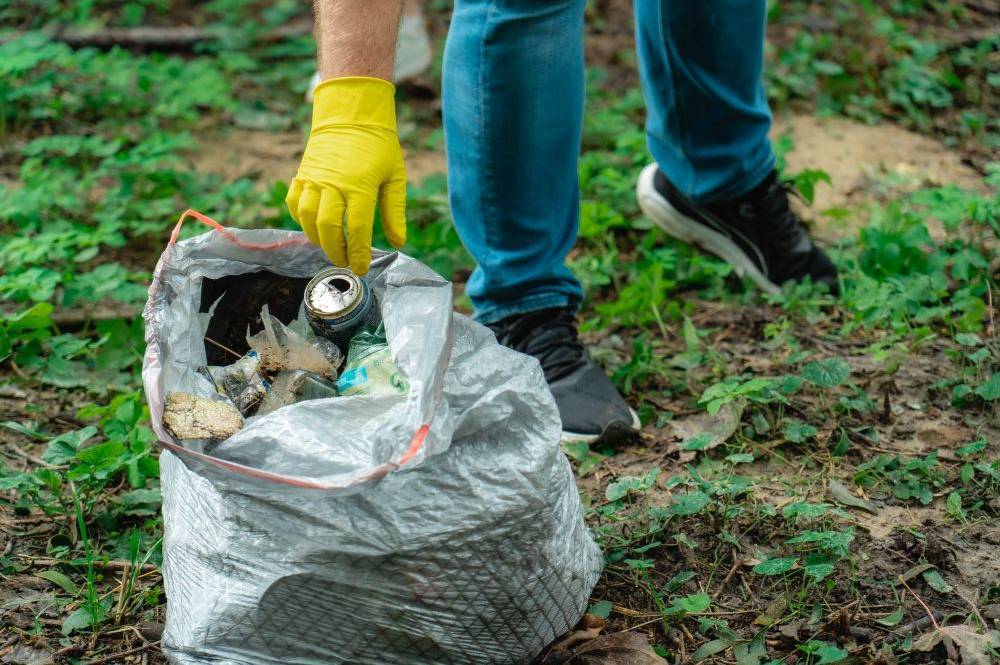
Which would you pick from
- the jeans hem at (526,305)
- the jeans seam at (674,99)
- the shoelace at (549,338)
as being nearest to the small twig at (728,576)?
the shoelace at (549,338)

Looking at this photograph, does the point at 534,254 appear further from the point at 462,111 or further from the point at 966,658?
the point at 966,658

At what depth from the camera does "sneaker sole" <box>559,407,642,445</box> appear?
182cm

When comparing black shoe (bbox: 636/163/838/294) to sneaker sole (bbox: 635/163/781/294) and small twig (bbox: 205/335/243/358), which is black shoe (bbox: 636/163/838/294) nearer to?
sneaker sole (bbox: 635/163/781/294)

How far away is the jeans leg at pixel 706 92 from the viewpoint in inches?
82.0

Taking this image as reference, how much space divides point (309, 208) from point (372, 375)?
0.28 metres

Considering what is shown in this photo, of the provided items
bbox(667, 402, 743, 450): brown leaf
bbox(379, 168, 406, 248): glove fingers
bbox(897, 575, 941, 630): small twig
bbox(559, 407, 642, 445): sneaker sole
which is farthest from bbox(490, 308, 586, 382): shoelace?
bbox(897, 575, 941, 630): small twig

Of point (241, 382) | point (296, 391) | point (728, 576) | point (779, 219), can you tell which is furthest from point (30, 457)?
point (779, 219)

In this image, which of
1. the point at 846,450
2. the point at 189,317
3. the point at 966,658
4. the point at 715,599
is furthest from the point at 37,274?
the point at 966,658

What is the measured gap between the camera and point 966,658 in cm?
127

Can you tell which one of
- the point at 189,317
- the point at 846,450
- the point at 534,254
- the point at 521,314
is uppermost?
the point at 189,317

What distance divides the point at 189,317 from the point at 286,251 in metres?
0.18

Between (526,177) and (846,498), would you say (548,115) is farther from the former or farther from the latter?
(846,498)

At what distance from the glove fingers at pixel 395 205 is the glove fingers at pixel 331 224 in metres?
0.11

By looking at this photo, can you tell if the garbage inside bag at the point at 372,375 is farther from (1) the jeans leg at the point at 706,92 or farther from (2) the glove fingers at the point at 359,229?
(1) the jeans leg at the point at 706,92
